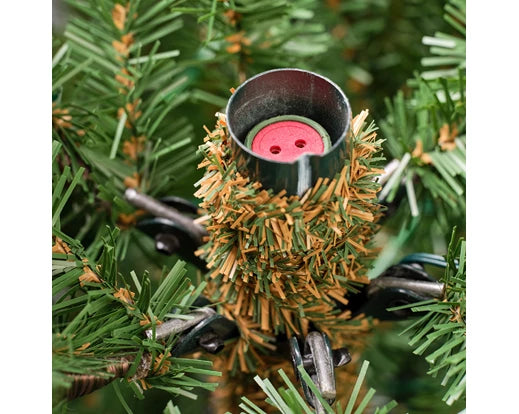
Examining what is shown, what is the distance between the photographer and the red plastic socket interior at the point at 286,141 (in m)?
0.31

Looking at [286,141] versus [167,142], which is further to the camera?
[167,142]

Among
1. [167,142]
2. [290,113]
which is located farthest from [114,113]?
[290,113]

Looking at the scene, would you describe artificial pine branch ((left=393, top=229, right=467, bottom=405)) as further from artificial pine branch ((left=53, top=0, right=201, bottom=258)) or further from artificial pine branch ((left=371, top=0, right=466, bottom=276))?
artificial pine branch ((left=53, top=0, right=201, bottom=258))

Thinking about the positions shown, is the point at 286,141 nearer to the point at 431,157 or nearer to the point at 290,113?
the point at 290,113

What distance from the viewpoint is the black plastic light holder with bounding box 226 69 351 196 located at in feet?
0.94

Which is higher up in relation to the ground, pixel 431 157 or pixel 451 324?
pixel 431 157

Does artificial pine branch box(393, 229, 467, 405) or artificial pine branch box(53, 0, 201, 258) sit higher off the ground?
artificial pine branch box(53, 0, 201, 258)

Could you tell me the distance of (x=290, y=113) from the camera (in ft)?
1.07

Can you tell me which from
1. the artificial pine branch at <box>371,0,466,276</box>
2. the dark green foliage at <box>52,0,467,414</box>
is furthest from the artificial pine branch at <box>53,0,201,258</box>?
the artificial pine branch at <box>371,0,466,276</box>

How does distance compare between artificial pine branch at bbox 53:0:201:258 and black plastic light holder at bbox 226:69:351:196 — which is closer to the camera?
black plastic light holder at bbox 226:69:351:196

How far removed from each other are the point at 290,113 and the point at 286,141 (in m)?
0.02

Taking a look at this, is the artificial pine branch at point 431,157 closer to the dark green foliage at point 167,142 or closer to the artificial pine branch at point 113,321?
the dark green foliage at point 167,142

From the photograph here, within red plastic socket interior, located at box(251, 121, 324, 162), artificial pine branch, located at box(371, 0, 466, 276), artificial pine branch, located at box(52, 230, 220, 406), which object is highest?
artificial pine branch, located at box(371, 0, 466, 276)

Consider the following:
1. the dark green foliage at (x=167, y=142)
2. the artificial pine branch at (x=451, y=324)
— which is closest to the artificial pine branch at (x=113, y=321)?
the dark green foliage at (x=167, y=142)
